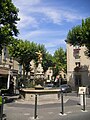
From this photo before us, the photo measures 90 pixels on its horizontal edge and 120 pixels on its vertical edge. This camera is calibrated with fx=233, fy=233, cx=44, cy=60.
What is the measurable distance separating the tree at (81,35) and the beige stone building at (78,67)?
968 cm

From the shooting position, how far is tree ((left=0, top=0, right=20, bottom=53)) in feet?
57.9

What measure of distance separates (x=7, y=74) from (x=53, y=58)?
104 ft

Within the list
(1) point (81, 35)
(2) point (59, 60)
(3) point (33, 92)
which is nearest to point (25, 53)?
(1) point (81, 35)

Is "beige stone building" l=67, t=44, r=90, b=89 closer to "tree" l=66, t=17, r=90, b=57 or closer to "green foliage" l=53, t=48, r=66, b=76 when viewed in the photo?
"tree" l=66, t=17, r=90, b=57

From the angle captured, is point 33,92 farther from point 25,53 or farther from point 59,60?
point 59,60

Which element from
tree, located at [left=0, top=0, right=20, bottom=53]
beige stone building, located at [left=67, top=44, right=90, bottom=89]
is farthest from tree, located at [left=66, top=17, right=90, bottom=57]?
tree, located at [left=0, top=0, right=20, bottom=53]

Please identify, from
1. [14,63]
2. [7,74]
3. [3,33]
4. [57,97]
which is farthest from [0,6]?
[14,63]

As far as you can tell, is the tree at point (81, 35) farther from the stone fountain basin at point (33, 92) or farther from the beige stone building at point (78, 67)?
the stone fountain basin at point (33, 92)

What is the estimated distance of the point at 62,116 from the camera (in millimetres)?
11180

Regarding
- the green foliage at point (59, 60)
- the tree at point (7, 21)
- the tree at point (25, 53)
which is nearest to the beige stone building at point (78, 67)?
the tree at point (25, 53)

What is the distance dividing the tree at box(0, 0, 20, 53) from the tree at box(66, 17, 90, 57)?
530 inches

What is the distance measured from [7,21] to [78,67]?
90.0 ft

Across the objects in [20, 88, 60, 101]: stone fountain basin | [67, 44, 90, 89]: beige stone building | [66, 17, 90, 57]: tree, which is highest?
[66, 17, 90, 57]: tree

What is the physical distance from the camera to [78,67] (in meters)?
44.2
